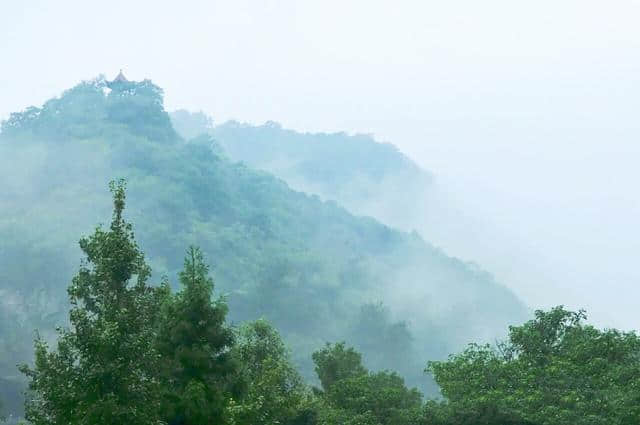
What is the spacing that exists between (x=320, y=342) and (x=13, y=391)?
125 ft

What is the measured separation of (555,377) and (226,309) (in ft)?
45.5

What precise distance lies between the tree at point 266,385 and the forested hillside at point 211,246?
37683 mm

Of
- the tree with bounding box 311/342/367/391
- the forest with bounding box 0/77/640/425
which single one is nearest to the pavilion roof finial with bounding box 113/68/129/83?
the forest with bounding box 0/77/640/425

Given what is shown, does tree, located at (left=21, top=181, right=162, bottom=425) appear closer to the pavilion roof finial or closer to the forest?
the forest

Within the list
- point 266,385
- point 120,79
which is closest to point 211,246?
point 120,79

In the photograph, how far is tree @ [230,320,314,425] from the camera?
77.5 ft

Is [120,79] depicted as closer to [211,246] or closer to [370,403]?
[211,246]

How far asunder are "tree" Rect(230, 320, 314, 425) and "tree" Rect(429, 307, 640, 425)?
22.1 feet

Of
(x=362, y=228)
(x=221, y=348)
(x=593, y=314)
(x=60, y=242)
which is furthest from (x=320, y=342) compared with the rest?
(x=593, y=314)

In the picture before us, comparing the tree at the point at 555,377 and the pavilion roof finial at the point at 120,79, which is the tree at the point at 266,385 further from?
the pavilion roof finial at the point at 120,79

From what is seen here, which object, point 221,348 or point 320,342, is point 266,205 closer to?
point 320,342

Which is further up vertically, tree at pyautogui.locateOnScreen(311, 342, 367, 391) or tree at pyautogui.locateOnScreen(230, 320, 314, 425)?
A: tree at pyautogui.locateOnScreen(311, 342, 367, 391)

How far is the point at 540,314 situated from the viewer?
32.3 meters

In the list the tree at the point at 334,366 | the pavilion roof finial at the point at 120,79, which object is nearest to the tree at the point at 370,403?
the tree at the point at 334,366
